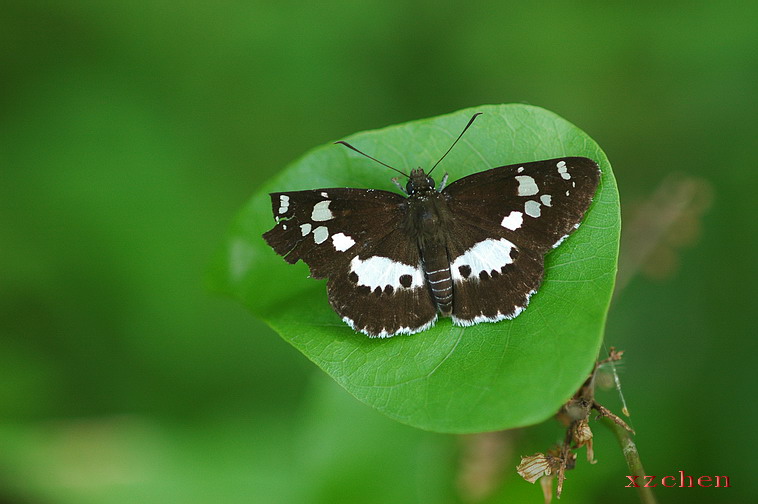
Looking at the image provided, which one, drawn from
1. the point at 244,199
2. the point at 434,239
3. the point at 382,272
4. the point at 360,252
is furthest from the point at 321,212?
the point at 244,199

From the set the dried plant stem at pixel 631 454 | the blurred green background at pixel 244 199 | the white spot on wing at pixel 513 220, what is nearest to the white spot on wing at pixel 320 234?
the white spot on wing at pixel 513 220

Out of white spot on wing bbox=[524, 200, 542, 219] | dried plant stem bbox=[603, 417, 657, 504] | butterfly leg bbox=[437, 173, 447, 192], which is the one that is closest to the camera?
dried plant stem bbox=[603, 417, 657, 504]

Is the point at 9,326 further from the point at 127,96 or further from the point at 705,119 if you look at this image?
the point at 705,119

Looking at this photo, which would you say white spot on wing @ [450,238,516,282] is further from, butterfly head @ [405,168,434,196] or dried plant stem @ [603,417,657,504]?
dried plant stem @ [603,417,657,504]

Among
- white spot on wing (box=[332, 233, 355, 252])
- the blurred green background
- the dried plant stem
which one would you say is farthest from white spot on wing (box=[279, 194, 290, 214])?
the dried plant stem

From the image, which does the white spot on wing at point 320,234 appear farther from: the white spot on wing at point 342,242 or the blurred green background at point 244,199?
the blurred green background at point 244,199

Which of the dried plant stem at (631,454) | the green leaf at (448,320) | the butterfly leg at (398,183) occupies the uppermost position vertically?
the butterfly leg at (398,183)
